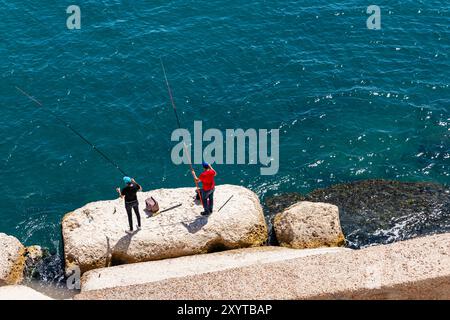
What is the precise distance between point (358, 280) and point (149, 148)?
13.6 metres

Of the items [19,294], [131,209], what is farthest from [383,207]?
[19,294]

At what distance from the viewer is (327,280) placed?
14805 millimetres

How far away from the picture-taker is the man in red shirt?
1867 cm

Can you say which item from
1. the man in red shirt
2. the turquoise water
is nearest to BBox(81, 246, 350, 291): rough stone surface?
the man in red shirt

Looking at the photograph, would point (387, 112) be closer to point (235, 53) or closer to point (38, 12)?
point (235, 53)

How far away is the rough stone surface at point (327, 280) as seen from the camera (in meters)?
14.6

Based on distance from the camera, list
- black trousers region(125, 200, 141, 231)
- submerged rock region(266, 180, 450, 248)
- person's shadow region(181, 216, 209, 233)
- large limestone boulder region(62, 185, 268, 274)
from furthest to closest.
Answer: submerged rock region(266, 180, 450, 248) < person's shadow region(181, 216, 209, 233) < large limestone boulder region(62, 185, 268, 274) < black trousers region(125, 200, 141, 231)

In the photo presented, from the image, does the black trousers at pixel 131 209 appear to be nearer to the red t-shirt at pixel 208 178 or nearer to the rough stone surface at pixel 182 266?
the rough stone surface at pixel 182 266

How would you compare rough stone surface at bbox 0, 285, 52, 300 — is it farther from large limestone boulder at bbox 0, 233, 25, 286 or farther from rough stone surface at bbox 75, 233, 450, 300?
rough stone surface at bbox 75, 233, 450, 300

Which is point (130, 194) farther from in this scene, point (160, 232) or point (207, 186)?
point (207, 186)

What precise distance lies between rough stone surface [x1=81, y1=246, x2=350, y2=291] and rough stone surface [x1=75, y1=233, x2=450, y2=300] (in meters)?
2.35

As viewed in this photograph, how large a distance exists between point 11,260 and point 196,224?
6.42 m

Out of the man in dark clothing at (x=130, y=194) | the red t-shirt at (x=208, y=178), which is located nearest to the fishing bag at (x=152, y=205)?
the man in dark clothing at (x=130, y=194)
